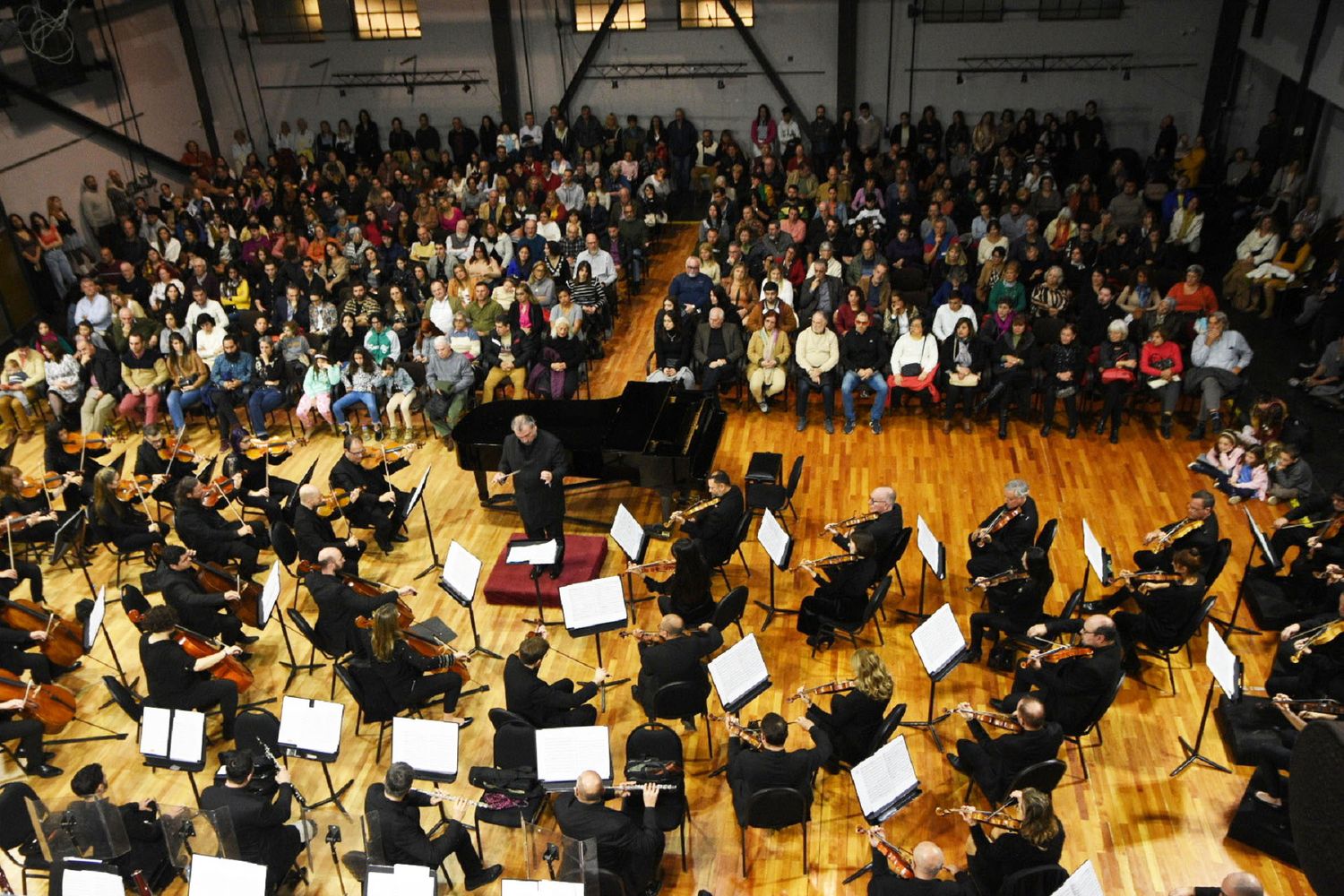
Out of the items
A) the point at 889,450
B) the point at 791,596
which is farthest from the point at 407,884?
the point at 889,450

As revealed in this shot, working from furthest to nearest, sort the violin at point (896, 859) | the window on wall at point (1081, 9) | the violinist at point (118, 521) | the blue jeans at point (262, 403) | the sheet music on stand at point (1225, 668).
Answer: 1. the window on wall at point (1081, 9)
2. the blue jeans at point (262, 403)
3. the violinist at point (118, 521)
4. the sheet music on stand at point (1225, 668)
5. the violin at point (896, 859)

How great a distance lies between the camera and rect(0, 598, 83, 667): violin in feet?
22.6

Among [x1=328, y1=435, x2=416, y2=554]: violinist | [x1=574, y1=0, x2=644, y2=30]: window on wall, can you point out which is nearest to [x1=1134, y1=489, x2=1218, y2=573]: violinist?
[x1=328, y1=435, x2=416, y2=554]: violinist

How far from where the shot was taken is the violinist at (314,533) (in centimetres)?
727

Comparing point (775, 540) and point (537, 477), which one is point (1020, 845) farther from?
point (537, 477)

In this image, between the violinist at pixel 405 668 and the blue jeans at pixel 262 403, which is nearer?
the violinist at pixel 405 668

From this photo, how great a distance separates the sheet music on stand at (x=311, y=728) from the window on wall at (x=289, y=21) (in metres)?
14.7

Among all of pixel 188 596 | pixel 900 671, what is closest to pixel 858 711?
pixel 900 671

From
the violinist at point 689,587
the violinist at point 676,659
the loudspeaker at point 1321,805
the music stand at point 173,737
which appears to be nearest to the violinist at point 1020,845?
the violinist at point 676,659

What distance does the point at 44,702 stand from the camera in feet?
20.8

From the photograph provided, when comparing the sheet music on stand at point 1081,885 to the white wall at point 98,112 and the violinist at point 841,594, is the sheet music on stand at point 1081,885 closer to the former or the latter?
the violinist at point 841,594

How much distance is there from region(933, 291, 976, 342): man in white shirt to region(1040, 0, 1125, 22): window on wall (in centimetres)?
741

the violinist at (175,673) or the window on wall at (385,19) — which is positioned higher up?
the window on wall at (385,19)

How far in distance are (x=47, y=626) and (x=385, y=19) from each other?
1301 centimetres
